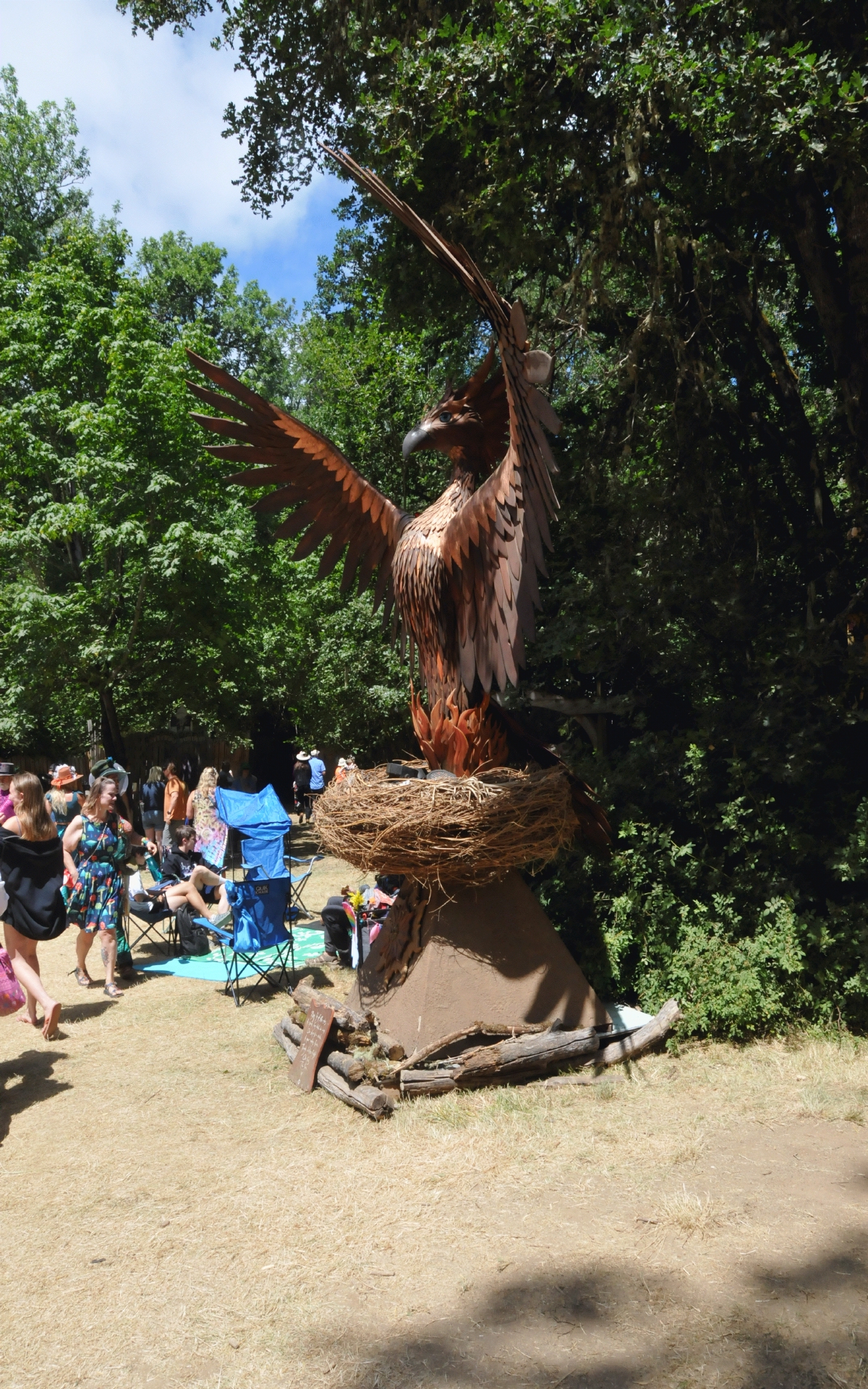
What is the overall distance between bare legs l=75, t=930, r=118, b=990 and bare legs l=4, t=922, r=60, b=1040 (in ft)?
3.66

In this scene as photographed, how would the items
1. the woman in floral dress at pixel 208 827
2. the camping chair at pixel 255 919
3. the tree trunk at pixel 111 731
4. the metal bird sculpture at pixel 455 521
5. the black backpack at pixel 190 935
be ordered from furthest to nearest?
1. the tree trunk at pixel 111 731
2. the woman in floral dress at pixel 208 827
3. the black backpack at pixel 190 935
4. the camping chair at pixel 255 919
5. the metal bird sculpture at pixel 455 521

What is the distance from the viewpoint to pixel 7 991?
5457 mm

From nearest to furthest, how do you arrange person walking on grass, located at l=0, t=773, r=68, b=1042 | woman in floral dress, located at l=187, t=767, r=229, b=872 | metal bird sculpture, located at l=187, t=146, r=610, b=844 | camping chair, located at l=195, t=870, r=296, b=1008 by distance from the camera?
metal bird sculpture, located at l=187, t=146, r=610, b=844, person walking on grass, located at l=0, t=773, r=68, b=1042, camping chair, located at l=195, t=870, r=296, b=1008, woman in floral dress, located at l=187, t=767, r=229, b=872

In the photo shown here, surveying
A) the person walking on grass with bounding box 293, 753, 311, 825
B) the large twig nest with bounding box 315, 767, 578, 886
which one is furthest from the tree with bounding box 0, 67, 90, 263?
the large twig nest with bounding box 315, 767, 578, 886

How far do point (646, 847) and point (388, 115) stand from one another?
543cm

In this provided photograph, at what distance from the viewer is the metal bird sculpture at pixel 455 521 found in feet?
14.9

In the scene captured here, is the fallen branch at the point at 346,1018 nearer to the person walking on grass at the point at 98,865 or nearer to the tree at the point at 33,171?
the person walking on grass at the point at 98,865

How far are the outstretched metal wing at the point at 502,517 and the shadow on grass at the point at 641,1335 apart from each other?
2.66 metres

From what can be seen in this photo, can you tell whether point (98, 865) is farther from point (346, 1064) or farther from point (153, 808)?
point (153, 808)

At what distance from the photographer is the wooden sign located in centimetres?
556

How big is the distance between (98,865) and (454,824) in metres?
3.98

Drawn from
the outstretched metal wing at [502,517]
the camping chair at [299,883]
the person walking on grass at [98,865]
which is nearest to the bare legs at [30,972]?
the person walking on grass at [98,865]

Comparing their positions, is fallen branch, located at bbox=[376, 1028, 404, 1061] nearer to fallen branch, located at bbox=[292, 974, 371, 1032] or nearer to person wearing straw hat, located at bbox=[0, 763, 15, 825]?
fallen branch, located at bbox=[292, 974, 371, 1032]

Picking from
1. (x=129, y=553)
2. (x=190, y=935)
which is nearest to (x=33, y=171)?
(x=129, y=553)
